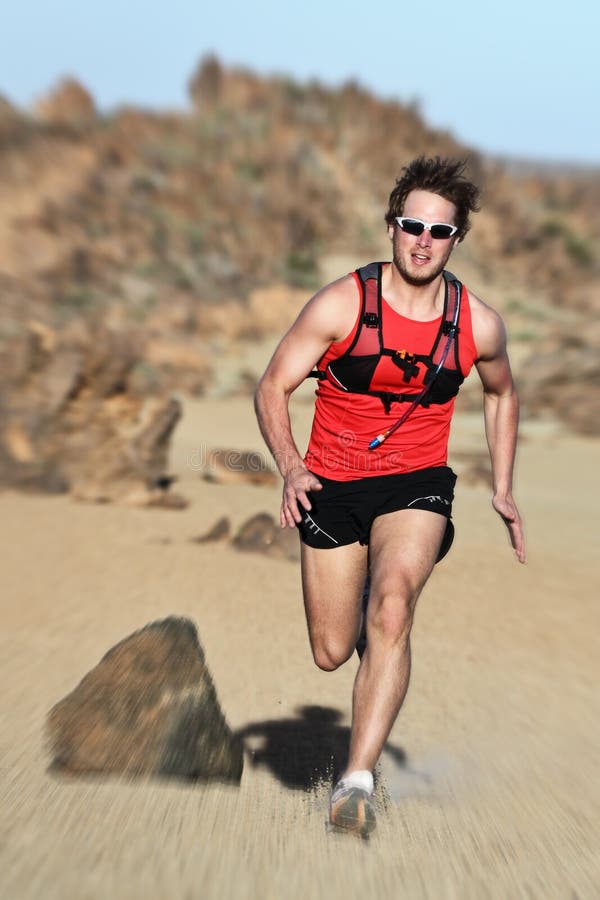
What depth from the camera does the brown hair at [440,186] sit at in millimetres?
3775

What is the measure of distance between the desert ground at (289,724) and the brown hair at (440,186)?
5.85ft

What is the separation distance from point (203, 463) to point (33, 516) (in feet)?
9.97

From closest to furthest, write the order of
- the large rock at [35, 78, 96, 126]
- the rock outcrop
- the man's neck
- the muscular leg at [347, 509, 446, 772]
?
the muscular leg at [347, 509, 446, 772] → the man's neck → the rock outcrop → the large rock at [35, 78, 96, 126]

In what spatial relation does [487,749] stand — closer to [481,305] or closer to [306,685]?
[306,685]

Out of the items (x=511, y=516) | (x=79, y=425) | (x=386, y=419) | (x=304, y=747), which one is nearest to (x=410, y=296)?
(x=386, y=419)

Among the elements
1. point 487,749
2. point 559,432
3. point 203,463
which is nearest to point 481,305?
point 487,749

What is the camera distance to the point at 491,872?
10.6 ft

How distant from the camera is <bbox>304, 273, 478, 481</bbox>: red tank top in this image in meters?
3.71

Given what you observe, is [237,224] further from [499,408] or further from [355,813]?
[355,813]

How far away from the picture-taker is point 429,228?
12.2 feet

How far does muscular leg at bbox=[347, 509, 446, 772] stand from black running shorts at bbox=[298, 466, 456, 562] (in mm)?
87

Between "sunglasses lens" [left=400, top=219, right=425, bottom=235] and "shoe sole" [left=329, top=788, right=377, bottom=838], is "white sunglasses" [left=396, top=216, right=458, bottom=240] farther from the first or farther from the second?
"shoe sole" [left=329, top=788, right=377, bottom=838]

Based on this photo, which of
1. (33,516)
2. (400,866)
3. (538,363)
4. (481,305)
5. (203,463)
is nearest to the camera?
(400,866)

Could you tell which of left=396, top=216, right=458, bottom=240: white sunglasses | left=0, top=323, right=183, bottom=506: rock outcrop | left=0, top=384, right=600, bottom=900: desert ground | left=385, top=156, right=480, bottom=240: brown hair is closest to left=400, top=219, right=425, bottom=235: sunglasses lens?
left=396, top=216, right=458, bottom=240: white sunglasses
